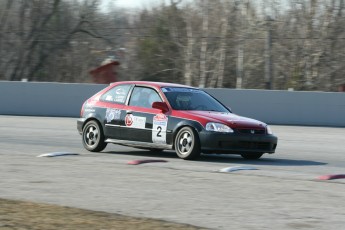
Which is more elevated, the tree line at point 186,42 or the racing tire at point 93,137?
the tree line at point 186,42

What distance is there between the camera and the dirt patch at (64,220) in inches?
301

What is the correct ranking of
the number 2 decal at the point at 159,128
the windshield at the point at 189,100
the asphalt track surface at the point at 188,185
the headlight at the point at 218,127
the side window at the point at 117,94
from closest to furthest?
the asphalt track surface at the point at 188,185 → the headlight at the point at 218,127 → the number 2 decal at the point at 159,128 → the windshield at the point at 189,100 → the side window at the point at 117,94

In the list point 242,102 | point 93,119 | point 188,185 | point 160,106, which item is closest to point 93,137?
point 93,119

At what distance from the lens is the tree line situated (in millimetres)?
37094

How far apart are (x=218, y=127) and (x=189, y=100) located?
1243 millimetres

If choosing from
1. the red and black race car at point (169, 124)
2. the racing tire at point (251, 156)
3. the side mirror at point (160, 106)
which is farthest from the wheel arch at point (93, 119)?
the racing tire at point (251, 156)

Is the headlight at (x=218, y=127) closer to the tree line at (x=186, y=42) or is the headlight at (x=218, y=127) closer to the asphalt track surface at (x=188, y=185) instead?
the asphalt track surface at (x=188, y=185)

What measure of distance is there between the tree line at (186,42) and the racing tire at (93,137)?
20744 millimetres

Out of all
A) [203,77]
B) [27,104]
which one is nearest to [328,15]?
[203,77]

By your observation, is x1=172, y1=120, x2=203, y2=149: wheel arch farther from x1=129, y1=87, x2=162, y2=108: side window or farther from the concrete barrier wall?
the concrete barrier wall

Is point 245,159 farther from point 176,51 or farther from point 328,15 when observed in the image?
point 176,51

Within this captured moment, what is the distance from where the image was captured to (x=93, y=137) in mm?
15531

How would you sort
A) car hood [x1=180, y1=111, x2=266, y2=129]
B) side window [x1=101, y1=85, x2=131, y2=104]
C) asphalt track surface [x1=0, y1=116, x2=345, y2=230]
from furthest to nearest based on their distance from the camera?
side window [x1=101, y1=85, x2=131, y2=104], car hood [x1=180, y1=111, x2=266, y2=129], asphalt track surface [x1=0, y1=116, x2=345, y2=230]

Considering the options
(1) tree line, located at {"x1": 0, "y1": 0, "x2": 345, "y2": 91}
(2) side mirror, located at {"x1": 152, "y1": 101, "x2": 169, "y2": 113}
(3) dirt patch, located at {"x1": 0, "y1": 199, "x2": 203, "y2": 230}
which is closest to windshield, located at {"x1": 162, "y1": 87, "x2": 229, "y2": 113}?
(2) side mirror, located at {"x1": 152, "y1": 101, "x2": 169, "y2": 113}
